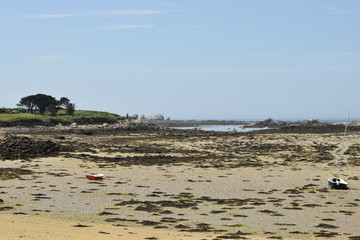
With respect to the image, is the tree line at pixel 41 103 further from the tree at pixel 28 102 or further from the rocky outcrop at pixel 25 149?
the rocky outcrop at pixel 25 149

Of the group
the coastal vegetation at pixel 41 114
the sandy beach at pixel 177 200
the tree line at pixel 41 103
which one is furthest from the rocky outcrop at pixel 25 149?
the tree line at pixel 41 103

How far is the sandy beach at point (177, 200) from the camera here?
1434 cm

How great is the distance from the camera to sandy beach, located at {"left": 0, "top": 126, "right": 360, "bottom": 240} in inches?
565

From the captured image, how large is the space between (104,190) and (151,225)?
7.59 meters

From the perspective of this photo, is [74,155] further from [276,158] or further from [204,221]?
[204,221]

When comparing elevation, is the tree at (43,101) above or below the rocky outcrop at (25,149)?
above

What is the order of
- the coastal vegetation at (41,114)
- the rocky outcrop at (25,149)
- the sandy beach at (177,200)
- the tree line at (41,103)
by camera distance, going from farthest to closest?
the tree line at (41,103)
the coastal vegetation at (41,114)
the rocky outcrop at (25,149)
the sandy beach at (177,200)

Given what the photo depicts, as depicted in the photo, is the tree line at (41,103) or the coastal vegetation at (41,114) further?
the tree line at (41,103)

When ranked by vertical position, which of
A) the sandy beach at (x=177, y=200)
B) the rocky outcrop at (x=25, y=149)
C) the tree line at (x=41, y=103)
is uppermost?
the tree line at (x=41, y=103)

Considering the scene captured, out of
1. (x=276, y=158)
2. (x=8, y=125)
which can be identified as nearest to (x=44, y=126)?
(x=8, y=125)

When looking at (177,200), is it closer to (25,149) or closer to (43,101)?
(25,149)

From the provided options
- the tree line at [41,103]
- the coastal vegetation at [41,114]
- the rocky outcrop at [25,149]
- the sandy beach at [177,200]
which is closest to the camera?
the sandy beach at [177,200]

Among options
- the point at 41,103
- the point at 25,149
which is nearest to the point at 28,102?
the point at 41,103

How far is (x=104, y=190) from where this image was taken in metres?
22.2
